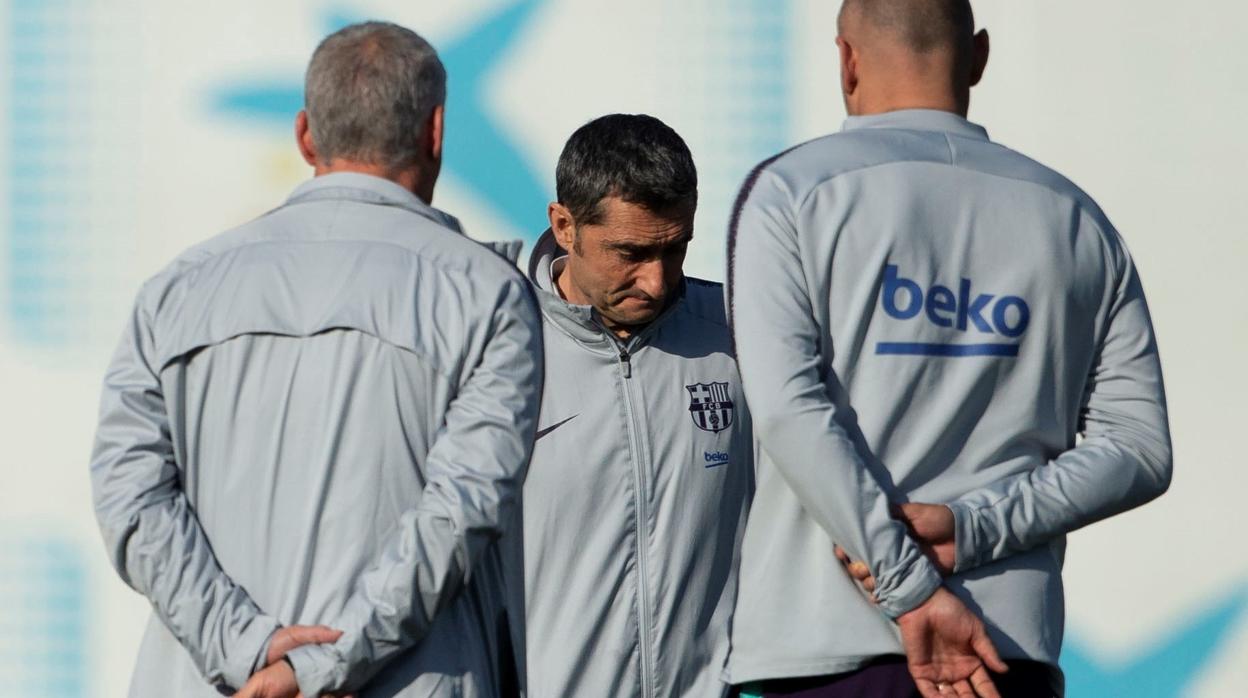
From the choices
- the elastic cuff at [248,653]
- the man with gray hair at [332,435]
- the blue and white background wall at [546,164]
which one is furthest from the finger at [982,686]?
the blue and white background wall at [546,164]

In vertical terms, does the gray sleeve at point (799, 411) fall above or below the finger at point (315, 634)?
above

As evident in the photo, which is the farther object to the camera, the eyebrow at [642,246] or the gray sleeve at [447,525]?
the eyebrow at [642,246]

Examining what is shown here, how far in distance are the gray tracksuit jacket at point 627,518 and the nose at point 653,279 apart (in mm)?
71

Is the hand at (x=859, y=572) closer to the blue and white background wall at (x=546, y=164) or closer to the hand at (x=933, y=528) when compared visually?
the hand at (x=933, y=528)

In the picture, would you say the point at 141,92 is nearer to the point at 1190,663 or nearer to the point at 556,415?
the point at 556,415

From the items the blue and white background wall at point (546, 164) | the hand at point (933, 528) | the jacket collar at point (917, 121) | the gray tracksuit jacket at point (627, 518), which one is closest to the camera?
the hand at point (933, 528)

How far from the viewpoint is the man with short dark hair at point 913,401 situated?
212 cm

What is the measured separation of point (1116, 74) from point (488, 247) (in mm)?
2148

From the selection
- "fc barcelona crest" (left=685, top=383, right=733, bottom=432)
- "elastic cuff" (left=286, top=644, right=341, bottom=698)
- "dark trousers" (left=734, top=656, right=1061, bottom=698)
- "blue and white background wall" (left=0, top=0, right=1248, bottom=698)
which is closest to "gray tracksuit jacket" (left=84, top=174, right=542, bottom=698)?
"elastic cuff" (left=286, top=644, right=341, bottom=698)

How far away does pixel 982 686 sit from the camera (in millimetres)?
2121

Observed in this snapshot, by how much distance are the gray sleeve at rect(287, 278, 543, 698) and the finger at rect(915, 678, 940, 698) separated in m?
0.52

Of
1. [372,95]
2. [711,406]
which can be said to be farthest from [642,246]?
[372,95]

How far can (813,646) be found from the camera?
2.15 meters

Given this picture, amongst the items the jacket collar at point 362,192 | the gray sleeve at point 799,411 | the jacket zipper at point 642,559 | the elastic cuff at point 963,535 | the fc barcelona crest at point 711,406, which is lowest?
the jacket zipper at point 642,559
